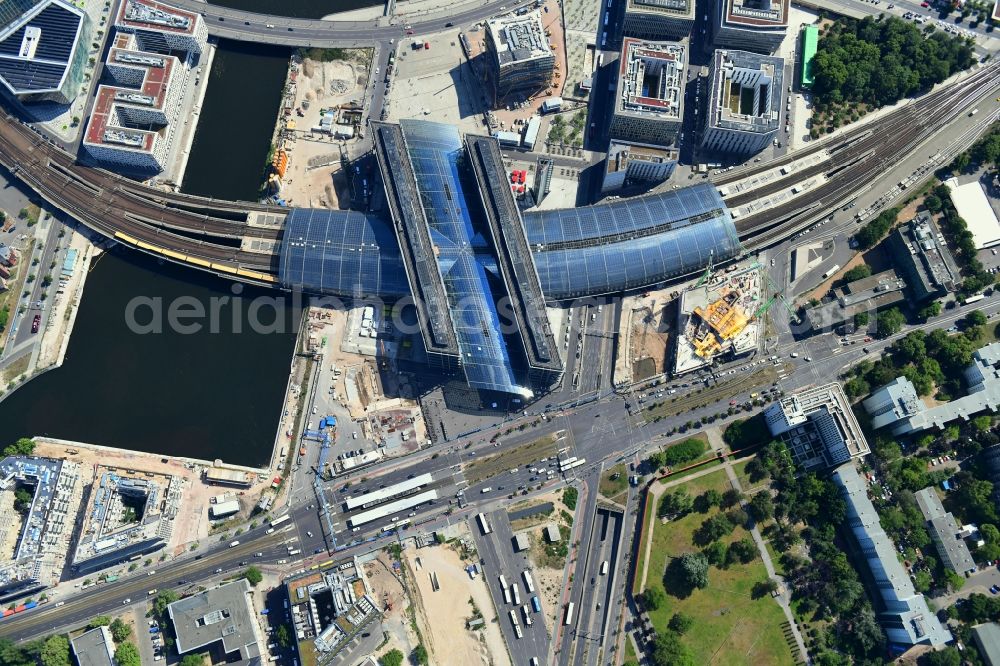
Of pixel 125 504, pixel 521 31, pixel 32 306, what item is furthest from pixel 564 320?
pixel 32 306

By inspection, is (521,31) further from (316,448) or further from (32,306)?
(32,306)

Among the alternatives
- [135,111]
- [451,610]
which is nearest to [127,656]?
[451,610]

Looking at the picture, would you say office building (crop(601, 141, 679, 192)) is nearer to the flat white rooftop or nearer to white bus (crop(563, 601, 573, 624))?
the flat white rooftop

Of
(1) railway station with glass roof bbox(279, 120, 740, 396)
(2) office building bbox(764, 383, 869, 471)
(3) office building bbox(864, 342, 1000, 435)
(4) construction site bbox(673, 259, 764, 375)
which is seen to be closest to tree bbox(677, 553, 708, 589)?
(2) office building bbox(764, 383, 869, 471)

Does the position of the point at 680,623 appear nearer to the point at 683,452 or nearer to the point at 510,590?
the point at 683,452

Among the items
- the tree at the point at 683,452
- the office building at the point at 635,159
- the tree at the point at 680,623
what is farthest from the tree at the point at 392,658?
the office building at the point at 635,159

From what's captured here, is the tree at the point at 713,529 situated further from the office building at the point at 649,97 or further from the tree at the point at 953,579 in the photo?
the office building at the point at 649,97
